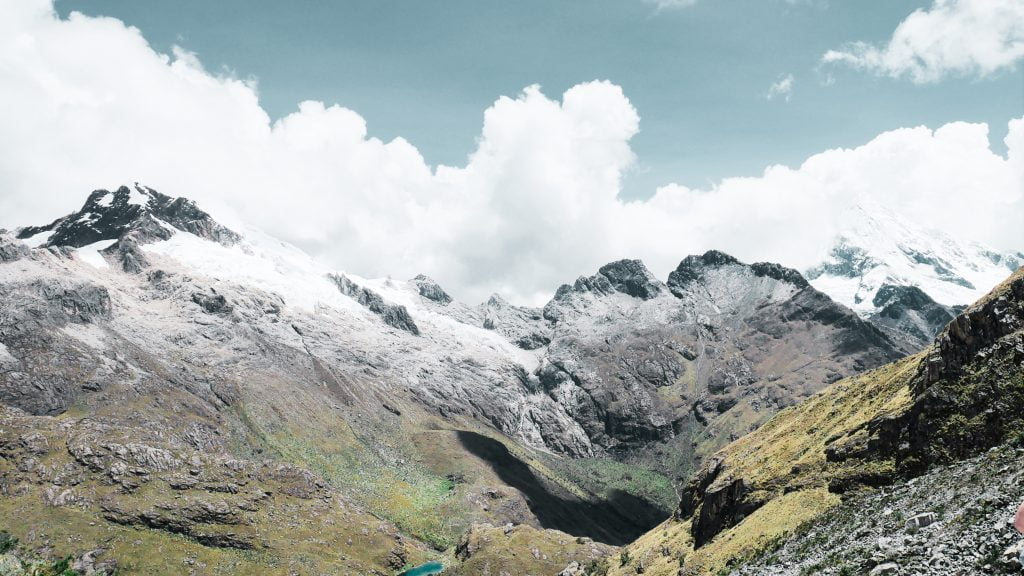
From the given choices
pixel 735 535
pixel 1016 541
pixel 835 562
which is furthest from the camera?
pixel 735 535

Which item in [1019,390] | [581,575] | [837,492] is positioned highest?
[1019,390]

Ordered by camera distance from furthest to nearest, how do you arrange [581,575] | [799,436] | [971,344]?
1. [581,575]
2. [799,436]
3. [971,344]

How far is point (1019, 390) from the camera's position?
6762 cm

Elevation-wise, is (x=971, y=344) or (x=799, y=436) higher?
(x=971, y=344)

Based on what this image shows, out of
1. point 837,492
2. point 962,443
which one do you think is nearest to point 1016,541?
point 962,443

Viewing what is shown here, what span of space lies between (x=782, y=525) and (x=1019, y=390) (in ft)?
102

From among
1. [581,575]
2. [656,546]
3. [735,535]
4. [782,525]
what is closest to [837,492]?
[782,525]

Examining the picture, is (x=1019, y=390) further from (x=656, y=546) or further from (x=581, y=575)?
(x=581, y=575)

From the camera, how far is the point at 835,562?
58.7m

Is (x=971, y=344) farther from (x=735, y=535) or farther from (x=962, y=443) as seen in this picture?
(x=735, y=535)

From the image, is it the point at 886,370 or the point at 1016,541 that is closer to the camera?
the point at 1016,541

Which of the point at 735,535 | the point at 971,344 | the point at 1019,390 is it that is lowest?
the point at 735,535

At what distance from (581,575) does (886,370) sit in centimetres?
7829

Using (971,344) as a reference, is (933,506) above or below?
below
